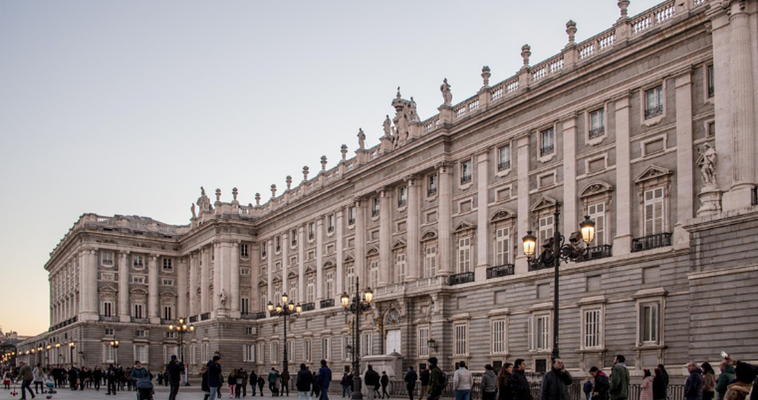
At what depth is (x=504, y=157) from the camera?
4569cm

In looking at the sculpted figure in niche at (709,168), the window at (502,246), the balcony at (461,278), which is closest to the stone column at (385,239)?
the balcony at (461,278)

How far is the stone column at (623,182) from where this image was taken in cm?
3684

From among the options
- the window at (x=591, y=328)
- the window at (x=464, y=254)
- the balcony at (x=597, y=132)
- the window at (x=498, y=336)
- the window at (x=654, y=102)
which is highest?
the window at (x=654, y=102)

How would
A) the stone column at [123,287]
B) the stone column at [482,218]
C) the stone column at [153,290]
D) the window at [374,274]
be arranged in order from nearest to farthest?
1. the stone column at [482,218]
2. the window at [374,274]
3. the stone column at [123,287]
4. the stone column at [153,290]

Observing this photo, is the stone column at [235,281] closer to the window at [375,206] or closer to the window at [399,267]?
Answer: the window at [375,206]

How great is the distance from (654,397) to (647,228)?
52.1 ft

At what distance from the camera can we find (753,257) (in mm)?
28875

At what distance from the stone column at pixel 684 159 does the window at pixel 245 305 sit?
2007 inches

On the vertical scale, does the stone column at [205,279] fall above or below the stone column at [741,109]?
below

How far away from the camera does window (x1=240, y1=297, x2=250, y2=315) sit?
258 ft

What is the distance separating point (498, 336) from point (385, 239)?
42.3 ft

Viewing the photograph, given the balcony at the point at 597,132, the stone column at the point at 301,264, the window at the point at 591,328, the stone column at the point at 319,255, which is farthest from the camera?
the stone column at the point at 301,264

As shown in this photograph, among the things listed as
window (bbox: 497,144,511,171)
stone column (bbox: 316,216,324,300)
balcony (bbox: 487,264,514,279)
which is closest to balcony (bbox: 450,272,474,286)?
balcony (bbox: 487,264,514,279)

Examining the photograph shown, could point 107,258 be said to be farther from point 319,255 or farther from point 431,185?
point 431,185
